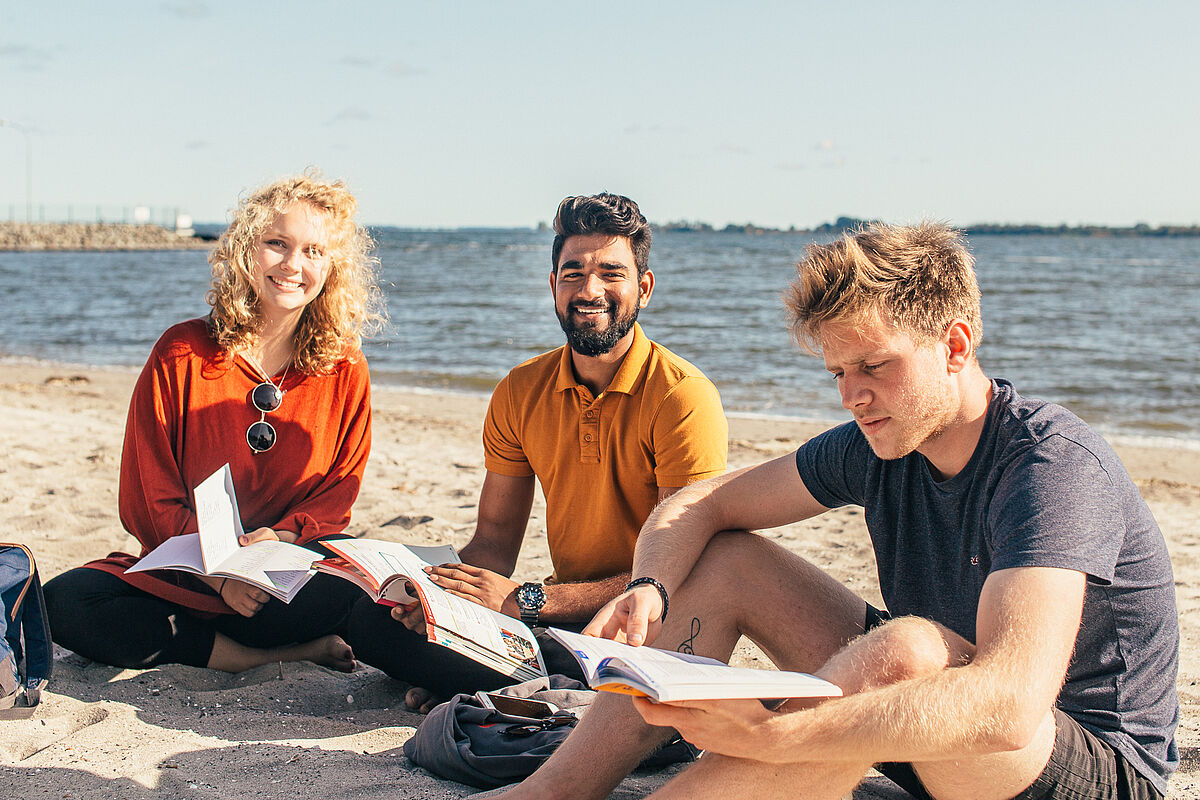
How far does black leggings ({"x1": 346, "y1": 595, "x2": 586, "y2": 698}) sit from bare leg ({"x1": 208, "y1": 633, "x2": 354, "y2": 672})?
0.60 feet

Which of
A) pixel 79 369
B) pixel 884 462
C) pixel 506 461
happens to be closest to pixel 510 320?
pixel 79 369

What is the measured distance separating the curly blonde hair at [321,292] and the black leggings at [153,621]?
2.77 feet

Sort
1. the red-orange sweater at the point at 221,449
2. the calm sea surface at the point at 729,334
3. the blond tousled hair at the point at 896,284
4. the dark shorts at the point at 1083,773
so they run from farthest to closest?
1. the calm sea surface at the point at 729,334
2. the red-orange sweater at the point at 221,449
3. the blond tousled hair at the point at 896,284
4. the dark shorts at the point at 1083,773

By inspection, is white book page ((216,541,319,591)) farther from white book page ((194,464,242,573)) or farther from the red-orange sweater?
the red-orange sweater

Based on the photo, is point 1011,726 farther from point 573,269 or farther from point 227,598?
point 227,598

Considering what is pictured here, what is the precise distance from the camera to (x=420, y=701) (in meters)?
3.19

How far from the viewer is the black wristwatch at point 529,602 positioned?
10.1ft

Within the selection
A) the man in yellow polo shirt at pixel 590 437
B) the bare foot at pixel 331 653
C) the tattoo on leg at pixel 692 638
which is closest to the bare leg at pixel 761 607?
the tattoo on leg at pixel 692 638

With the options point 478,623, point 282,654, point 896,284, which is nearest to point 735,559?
point 478,623

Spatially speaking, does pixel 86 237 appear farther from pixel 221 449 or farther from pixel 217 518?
pixel 217 518

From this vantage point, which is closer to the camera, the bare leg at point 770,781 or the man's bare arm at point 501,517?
the bare leg at point 770,781

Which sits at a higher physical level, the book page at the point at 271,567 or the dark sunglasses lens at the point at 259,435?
the dark sunglasses lens at the point at 259,435

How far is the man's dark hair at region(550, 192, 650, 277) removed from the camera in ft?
10.6

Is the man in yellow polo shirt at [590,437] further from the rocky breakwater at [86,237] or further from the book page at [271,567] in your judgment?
the rocky breakwater at [86,237]
